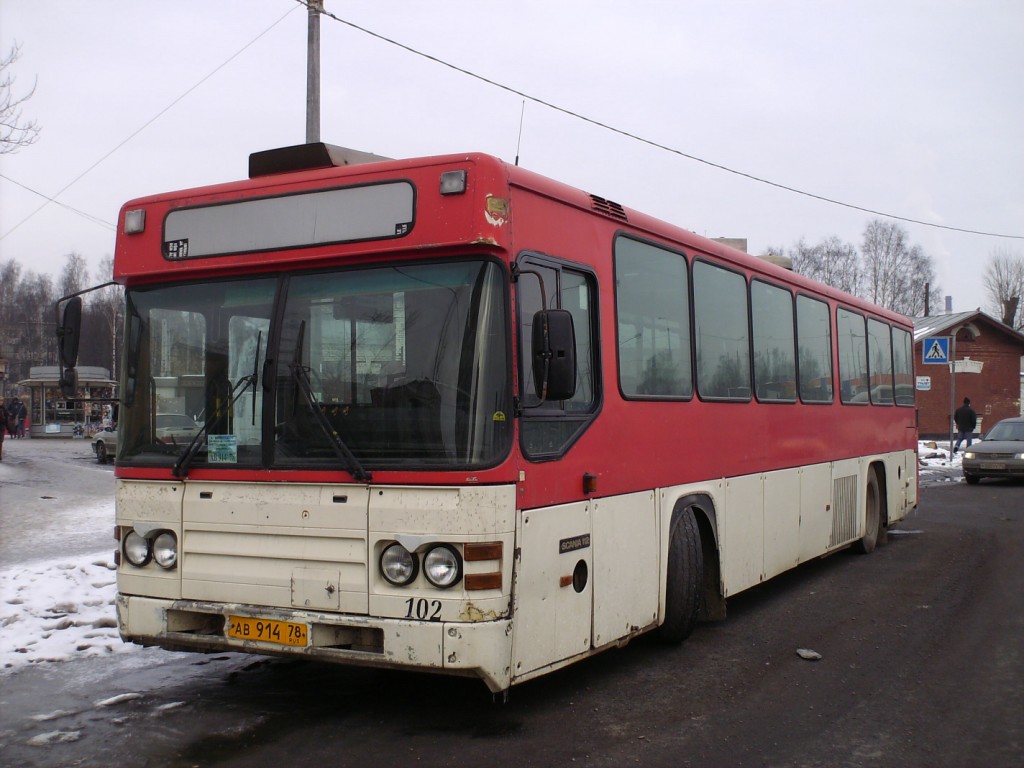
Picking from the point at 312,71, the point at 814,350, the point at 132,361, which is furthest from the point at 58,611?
the point at 814,350

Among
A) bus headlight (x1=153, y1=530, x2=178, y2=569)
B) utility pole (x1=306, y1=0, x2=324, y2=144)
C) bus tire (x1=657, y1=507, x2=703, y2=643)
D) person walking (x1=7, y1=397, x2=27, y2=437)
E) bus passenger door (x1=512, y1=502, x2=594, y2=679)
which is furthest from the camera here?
person walking (x1=7, y1=397, x2=27, y2=437)

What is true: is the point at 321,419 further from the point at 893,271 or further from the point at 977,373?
the point at 893,271

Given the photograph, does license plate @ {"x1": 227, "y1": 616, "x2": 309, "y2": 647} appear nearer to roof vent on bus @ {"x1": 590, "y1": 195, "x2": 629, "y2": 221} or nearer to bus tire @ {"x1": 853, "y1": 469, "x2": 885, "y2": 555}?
roof vent on bus @ {"x1": 590, "y1": 195, "x2": 629, "y2": 221}

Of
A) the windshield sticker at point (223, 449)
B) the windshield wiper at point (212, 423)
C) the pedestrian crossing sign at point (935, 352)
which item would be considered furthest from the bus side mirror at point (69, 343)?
the pedestrian crossing sign at point (935, 352)

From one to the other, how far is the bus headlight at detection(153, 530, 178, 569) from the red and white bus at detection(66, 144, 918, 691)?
18mm

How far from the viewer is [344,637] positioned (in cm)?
529

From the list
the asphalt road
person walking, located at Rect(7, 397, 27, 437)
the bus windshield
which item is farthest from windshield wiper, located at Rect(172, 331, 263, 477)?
person walking, located at Rect(7, 397, 27, 437)

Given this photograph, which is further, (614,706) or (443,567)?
(614,706)

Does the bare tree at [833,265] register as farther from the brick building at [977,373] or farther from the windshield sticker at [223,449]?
the windshield sticker at [223,449]

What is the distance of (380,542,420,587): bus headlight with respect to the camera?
5.13 meters

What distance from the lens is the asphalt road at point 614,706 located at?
5.09m

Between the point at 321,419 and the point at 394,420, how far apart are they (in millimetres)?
437

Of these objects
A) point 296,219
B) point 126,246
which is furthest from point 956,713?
point 126,246

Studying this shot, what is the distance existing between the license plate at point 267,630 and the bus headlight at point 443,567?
2.50ft
